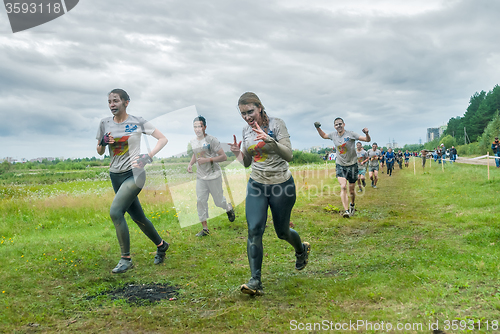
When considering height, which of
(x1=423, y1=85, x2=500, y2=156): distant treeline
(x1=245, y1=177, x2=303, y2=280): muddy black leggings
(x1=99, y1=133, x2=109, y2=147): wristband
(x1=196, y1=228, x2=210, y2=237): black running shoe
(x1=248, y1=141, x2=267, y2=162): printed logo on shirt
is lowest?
(x1=196, y1=228, x2=210, y2=237): black running shoe

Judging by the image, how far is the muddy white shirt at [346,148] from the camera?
29.8 ft

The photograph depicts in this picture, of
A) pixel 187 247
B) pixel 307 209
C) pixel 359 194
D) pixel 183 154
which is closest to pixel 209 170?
pixel 183 154

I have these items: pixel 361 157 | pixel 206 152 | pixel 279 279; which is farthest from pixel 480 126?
pixel 279 279

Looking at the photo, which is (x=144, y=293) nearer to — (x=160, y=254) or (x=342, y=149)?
(x=160, y=254)

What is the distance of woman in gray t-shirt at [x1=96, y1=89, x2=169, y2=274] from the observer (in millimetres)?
5160

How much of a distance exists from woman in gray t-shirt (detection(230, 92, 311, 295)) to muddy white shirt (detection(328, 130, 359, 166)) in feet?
17.1

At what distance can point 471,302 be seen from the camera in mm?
3379

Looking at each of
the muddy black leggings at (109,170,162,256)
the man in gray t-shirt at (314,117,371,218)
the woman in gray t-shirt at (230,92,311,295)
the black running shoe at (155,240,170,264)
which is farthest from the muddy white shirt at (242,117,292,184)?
the man in gray t-shirt at (314,117,371,218)

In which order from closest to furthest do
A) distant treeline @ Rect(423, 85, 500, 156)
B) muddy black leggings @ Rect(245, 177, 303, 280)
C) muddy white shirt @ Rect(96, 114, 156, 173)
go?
muddy black leggings @ Rect(245, 177, 303, 280) < muddy white shirt @ Rect(96, 114, 156, 173) < distant treeline @ Rect(423, 85, 500, 156)

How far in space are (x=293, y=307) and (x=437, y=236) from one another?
4.19 metres

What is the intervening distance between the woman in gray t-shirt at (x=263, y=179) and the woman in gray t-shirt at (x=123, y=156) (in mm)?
1845

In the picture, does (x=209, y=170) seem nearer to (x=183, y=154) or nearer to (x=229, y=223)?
(x=183, y=154)

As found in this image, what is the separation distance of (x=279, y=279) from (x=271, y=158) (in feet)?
5.56

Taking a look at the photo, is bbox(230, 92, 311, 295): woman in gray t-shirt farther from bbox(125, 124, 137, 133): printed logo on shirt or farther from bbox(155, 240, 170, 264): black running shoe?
bbox(155, 240, 170, 264): black running shoe
